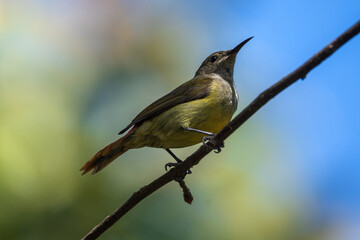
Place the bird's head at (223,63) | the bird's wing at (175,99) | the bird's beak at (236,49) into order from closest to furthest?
the bird's wing at (175,99), the bird's beak at (236,49), the bird's head at (223,63)

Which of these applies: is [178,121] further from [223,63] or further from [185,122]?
[223,63]

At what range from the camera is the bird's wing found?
4.59 metres

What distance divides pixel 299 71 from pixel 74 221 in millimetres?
3530

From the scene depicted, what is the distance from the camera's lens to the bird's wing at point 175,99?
459 centimetres

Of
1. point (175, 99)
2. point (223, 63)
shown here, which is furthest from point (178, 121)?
point (223, 63)

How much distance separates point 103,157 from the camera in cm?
428

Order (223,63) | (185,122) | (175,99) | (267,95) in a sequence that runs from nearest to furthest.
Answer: (267,95)
(185,122)
(175,99)
(223,63)

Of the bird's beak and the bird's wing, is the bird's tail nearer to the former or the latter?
the bird's wing

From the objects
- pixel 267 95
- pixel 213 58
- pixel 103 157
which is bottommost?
pixel 267 95

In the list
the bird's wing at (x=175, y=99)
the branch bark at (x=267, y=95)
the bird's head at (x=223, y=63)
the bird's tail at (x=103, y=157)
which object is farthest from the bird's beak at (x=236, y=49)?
the branch bark at (x=267, y=95)

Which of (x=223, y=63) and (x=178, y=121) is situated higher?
(x=223, y=63)

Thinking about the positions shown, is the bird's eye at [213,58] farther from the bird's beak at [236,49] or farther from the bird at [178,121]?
the bird at [178,121]

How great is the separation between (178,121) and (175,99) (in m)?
0.35

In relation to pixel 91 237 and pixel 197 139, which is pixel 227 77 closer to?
pixel 197 139
